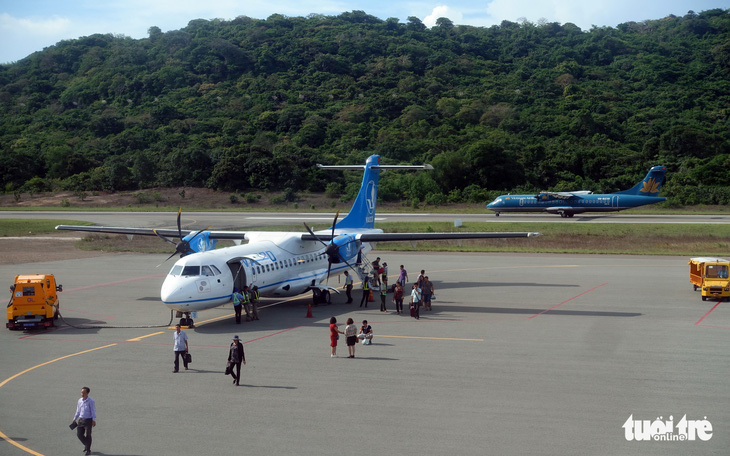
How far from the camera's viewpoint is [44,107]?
436ft

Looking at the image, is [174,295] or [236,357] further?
[174,295]

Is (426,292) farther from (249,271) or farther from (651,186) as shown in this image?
(651,186)

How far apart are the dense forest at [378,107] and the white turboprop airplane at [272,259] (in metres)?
47.9

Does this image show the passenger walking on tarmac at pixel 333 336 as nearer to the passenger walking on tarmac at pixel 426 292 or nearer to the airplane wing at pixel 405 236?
the passenger walking on tarmac at pixel 426 292

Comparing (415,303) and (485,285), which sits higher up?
(415,303)

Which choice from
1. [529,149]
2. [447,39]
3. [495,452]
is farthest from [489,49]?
[495,452]

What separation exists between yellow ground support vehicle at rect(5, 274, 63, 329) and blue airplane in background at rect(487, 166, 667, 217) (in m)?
51.3

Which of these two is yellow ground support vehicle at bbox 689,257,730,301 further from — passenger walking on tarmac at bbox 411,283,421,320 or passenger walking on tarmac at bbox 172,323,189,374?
passenger walking on tarmac at bbox 172,323,189,374

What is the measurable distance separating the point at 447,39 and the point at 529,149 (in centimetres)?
7776

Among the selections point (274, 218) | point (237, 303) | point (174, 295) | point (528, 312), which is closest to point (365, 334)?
point (237, 303)

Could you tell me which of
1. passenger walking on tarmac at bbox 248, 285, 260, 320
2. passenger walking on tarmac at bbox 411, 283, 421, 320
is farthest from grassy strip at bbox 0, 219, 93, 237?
passenger walking on tarmac at bbox 411, 283, 421, 320

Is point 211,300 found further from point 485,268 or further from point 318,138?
point 318,138

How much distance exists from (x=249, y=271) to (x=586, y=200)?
4853 cm

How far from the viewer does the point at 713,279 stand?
1063 inches
